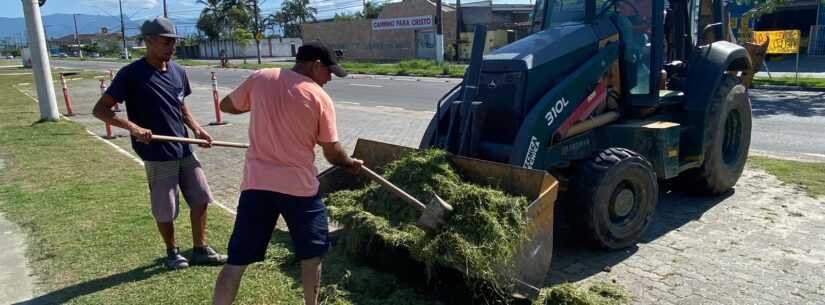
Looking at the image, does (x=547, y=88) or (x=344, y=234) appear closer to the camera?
(x=344, y=234)

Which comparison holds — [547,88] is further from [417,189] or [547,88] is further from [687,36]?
[687,36]

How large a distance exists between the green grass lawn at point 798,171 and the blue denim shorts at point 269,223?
5.49 metres

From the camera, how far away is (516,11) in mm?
43875

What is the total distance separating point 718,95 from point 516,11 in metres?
39.1

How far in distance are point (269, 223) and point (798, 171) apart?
6.63 meters

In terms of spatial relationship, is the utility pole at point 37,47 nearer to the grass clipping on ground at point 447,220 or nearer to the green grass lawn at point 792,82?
the grass clipping on ground at point 447,220

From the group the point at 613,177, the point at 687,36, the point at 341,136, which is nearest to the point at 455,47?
the point at 341,136

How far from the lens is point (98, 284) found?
4.37 m

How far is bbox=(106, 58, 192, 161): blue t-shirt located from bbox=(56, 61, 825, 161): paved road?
7.98 meters

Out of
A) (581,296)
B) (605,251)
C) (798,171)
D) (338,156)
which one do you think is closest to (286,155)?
(338,156)

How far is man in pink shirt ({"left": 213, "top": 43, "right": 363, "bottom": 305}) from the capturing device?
3.19 m

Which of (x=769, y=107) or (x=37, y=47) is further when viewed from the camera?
(x=769, y=107)

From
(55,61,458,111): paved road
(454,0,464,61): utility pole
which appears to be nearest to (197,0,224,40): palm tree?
(454,0,464,61): utility pole

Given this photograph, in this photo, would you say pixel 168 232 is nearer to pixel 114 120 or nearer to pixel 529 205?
pixel 114 120
